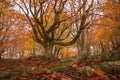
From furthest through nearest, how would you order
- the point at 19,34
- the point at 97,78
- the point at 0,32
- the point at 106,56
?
the point at 19,34, the point at 0,32, the point at 106,56, the point at 97,78

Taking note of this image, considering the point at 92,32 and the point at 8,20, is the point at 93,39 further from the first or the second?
the point at 8,20

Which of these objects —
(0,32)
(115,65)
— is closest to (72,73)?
(115,65)

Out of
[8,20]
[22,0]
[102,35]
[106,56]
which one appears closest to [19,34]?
[8,20]

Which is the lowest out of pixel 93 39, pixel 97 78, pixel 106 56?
pixel 97 78

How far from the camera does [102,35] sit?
111 ft

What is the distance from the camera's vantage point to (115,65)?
5609 millimetres

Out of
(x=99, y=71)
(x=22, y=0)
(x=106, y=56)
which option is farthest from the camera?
(x=22, y=0)

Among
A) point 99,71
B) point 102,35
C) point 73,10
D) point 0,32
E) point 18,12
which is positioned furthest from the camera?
point 102,35

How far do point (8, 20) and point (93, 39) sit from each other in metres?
21.3

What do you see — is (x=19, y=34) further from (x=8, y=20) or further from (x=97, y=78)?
(x=97, y=78)

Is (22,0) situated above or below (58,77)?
above

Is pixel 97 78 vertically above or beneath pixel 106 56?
beneath

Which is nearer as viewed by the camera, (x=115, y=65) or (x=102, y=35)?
(x=115, y=65)

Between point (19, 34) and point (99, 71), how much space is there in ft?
85.9
